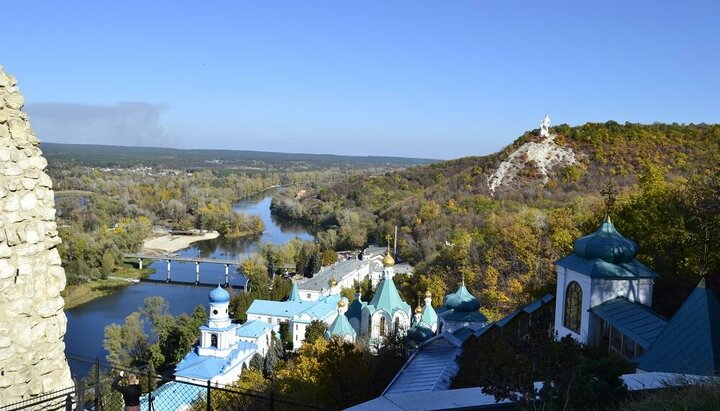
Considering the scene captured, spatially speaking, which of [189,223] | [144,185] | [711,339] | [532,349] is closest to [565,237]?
[711,339]

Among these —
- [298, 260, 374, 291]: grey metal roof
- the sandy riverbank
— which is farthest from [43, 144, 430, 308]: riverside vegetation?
[298, 260, 374, 291]: grey metal roof

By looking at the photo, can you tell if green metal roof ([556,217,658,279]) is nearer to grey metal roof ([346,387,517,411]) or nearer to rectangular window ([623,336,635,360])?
rectangular window ([623,336,635,360])

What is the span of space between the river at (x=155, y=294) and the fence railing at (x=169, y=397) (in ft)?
7.67

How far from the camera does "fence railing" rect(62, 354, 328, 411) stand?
15.1 ft

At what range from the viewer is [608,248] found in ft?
29.1

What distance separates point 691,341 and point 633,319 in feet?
5.47

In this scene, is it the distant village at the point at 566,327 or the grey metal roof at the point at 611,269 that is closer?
the distant village at the point at 566,327

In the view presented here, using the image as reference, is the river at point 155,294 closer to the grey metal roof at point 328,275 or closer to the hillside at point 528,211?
the grey metal roof at point 328,275

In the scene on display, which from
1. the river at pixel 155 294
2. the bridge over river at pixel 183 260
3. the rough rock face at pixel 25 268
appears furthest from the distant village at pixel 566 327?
the bridge over river at pixel 183 260

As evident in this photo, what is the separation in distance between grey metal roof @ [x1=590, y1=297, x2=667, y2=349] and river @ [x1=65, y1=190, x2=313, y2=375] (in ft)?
37.1

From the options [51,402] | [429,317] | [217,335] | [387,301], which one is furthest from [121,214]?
[51,402]

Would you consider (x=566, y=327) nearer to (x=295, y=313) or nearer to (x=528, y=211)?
(x=295, y=313)

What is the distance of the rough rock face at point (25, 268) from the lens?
13.2 ft

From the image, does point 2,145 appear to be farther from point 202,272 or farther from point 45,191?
point 202,272
